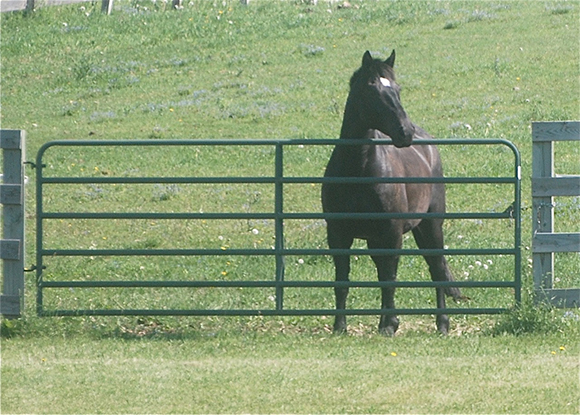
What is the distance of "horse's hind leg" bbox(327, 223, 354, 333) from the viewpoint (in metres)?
9.21

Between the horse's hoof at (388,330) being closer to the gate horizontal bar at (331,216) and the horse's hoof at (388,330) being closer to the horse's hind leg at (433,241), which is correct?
the gate horizontal bar at (331,216)

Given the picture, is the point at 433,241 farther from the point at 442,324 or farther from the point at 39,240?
the point at 39,240

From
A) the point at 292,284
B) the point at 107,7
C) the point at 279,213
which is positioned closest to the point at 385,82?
the point at 279,213

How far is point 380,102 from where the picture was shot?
28.9ft

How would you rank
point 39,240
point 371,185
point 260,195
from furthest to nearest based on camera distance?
point 260,195
point 39,240
point 371,185

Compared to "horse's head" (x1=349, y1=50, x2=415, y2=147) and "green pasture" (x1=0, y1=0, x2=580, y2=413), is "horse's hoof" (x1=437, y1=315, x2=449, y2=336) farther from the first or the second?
"horse's head" (x1=349, y1=50, x2=415, y2=147)

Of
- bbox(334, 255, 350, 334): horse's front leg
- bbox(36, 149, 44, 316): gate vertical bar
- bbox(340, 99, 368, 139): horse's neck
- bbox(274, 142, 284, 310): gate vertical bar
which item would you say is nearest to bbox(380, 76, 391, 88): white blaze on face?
bbox(340, 99, 368, 139): horse's neck

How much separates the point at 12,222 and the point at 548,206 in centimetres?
464

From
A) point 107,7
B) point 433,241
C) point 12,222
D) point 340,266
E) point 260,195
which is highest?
point 107,7

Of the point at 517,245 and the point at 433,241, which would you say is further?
the point at 433,241

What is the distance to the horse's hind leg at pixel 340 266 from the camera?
363 inches

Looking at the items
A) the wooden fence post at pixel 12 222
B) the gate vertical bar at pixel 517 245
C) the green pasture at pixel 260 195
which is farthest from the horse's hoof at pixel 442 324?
the wooden fence post at pixel 12 222

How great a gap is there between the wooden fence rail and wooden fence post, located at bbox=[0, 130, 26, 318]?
443 cm

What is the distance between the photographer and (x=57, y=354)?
26.7 feet
